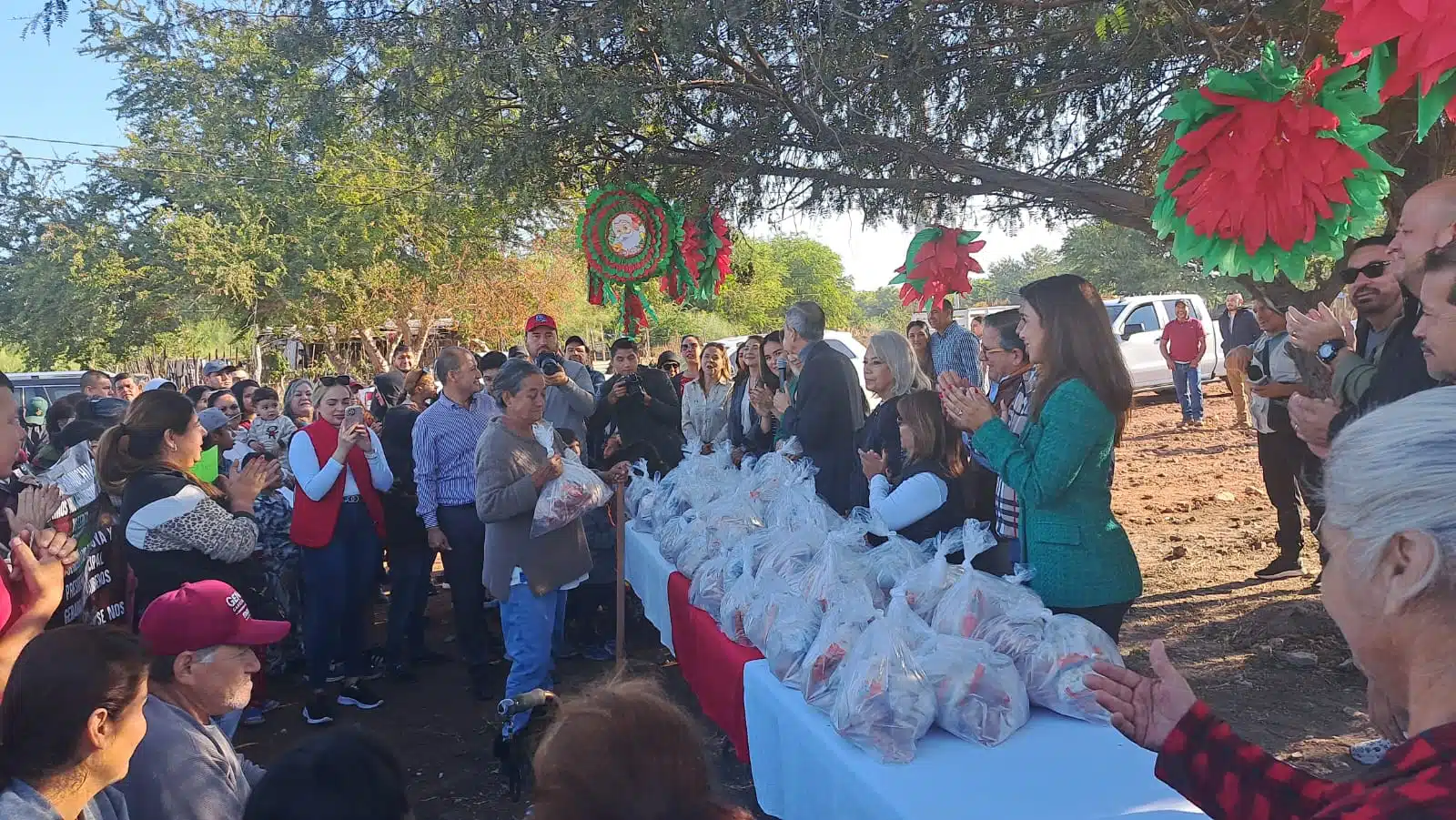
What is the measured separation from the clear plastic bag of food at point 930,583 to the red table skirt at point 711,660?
57 cm

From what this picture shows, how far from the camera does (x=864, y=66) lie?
3.77 metres

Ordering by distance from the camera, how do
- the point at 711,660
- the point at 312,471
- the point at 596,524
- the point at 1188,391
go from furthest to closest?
the point at 1188,391, the point at 596,524, the point at 312,471, the point at 711,660

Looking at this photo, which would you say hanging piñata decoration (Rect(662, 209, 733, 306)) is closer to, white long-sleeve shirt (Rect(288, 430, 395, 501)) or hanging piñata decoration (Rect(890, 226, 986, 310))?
hanging piñata decoration (Rect(890, 226, 986, 310))

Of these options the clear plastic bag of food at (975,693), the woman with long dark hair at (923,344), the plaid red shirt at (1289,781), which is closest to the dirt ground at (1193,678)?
the clear plastic bag of food at (975,693)

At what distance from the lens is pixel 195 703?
2014 mm

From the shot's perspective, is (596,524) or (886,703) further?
(596,524)

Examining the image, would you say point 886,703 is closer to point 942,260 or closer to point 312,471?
point 942,260

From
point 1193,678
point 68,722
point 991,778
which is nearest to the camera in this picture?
point 68,722

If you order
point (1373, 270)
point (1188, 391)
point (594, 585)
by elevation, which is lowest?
point (594, 585)

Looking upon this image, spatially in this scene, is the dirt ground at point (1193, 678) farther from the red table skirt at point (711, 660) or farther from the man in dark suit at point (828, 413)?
the man in dark suit at point (828, 413)

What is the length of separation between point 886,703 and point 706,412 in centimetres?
503


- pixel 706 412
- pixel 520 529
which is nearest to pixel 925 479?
pixel 520 529

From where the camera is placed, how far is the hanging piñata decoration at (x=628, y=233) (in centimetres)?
508

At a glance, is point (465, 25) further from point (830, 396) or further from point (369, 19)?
point (830, 396)
